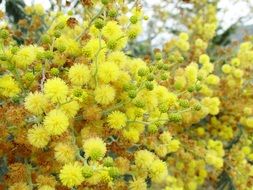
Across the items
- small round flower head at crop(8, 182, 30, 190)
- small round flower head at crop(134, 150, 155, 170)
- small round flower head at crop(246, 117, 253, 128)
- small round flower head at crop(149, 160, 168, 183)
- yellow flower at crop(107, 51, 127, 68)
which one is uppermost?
small round flower head at crop(246, 117, 253, 128)

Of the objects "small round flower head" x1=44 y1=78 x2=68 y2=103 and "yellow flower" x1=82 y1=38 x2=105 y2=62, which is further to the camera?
"yellow flower" x1=82 y1=38 x2=105 y2=62

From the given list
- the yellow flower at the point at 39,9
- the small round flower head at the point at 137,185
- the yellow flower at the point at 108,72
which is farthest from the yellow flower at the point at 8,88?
the yellow flower at the point at 39,9

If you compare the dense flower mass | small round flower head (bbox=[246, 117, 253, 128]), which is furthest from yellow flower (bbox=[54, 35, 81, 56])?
small round flower head (bbox=[246, 117, 253, 128])

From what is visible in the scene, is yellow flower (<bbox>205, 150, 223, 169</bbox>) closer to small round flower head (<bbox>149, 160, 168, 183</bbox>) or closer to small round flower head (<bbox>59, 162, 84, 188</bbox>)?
small round flower head (<bbox>149, 160, 168, 183</bbox>)

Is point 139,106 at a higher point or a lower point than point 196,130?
lower

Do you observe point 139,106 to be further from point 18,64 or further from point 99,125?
point 18,64

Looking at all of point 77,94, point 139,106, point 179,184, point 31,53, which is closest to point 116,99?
point 139,106
